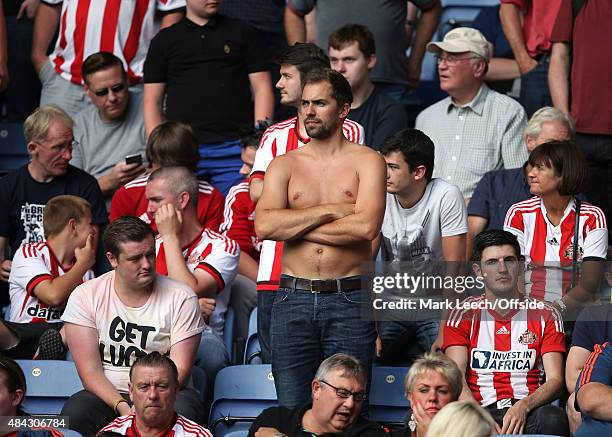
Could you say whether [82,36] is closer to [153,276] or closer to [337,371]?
[153,276]

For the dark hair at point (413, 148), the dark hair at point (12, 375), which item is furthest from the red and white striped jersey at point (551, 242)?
the dark hair at point (12, 375)

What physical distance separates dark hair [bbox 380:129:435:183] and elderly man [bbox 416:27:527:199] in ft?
4.09

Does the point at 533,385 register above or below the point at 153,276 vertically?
below

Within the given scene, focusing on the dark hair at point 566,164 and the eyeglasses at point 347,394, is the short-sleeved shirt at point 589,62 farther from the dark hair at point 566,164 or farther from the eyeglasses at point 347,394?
the eyeglasses at point 347,394

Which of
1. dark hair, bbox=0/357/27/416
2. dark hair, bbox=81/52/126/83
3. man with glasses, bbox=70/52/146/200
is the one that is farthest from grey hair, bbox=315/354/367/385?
dark hair, bbox=81/52/126/83

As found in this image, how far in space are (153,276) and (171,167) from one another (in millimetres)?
1091

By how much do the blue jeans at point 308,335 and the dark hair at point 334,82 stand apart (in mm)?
872

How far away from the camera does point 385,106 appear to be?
772 centimetres

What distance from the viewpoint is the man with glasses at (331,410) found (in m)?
5.29

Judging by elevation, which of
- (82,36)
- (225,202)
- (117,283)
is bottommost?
(117,283)

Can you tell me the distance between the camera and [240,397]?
6016 mm

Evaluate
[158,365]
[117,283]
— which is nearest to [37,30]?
[117,283]

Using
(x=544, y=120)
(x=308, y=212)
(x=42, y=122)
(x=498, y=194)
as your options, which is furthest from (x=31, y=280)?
(x=544, y=120)

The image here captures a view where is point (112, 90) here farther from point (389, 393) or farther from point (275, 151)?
point (389, 393)
